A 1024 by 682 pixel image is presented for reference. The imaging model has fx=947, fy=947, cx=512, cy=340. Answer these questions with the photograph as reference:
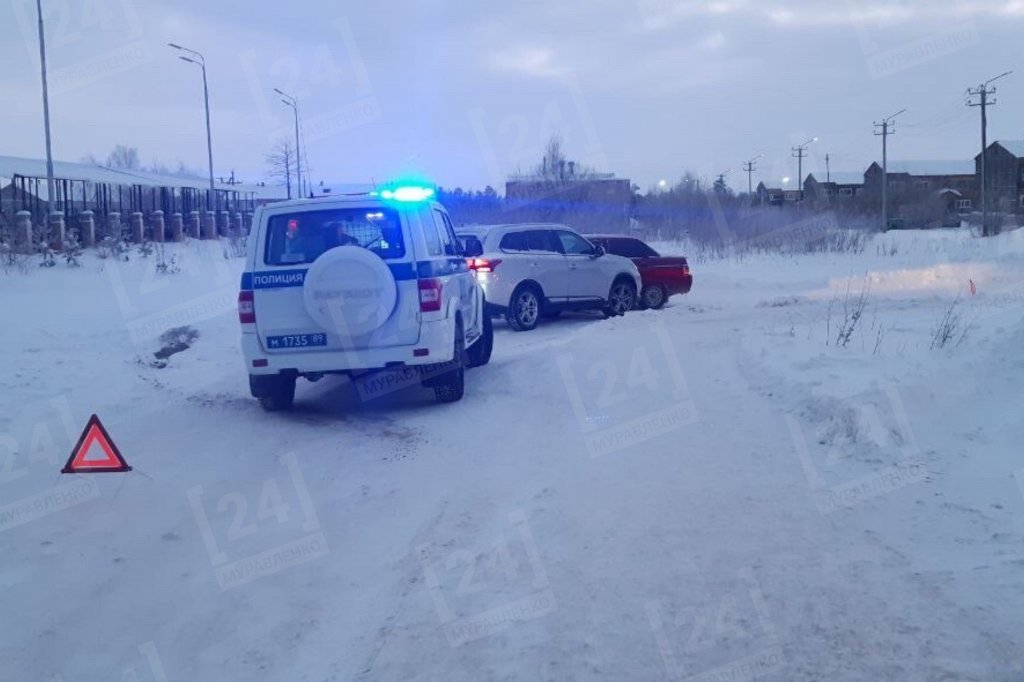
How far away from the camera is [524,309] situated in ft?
55.8

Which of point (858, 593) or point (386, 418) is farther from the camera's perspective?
point (386, 418)

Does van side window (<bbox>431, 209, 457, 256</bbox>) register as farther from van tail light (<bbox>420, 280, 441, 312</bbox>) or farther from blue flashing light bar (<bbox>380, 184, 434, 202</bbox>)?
van tail light (<bbox>420, 280, 441, 312</bbox>)

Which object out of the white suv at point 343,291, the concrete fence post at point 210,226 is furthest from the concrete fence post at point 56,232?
the white suv at point 343,291

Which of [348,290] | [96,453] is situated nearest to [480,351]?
[348,290]

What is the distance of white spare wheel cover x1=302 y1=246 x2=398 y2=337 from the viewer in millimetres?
9156

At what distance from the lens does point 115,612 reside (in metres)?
5.30

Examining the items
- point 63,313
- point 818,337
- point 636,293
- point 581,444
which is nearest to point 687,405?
point 581,444

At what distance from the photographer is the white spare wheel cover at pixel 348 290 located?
9156 mm

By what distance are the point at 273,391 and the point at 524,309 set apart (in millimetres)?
7521

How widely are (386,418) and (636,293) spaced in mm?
9793

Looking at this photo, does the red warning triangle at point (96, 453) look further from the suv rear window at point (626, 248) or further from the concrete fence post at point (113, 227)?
the concrete fence post at point (113, 227)

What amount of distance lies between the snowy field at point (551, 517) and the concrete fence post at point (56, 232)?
14591 millimetres

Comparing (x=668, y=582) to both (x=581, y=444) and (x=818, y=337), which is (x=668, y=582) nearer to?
(x=581, y=444)

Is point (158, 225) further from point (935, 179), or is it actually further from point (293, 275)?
point (935, 179)
